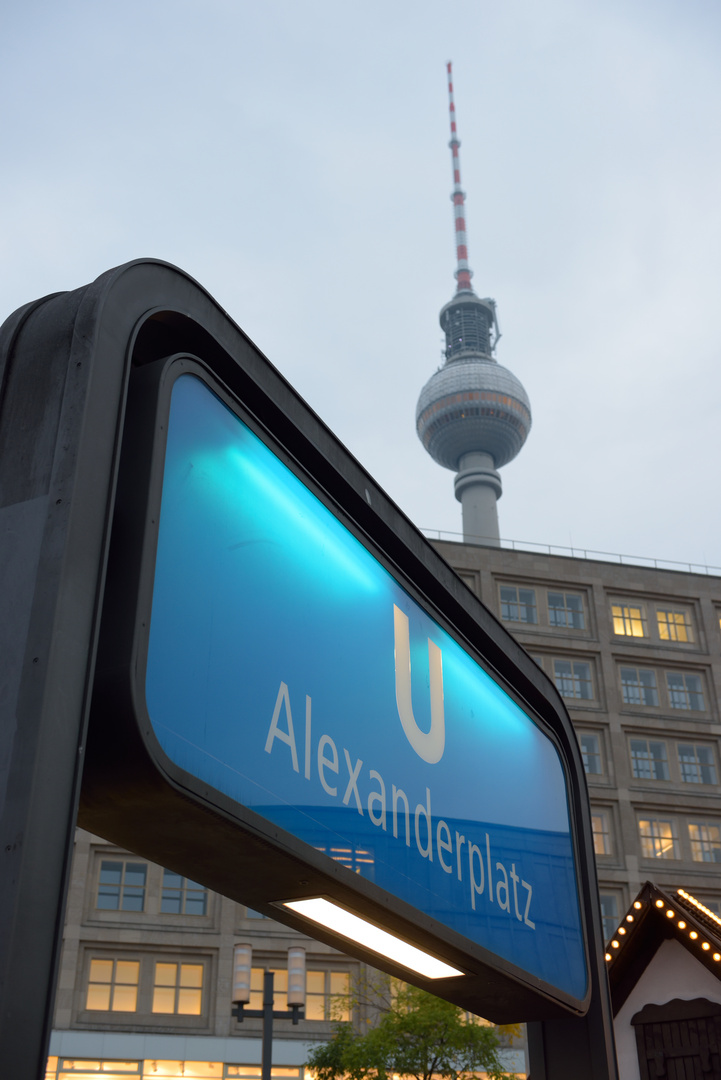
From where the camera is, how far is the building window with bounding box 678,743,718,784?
188ft

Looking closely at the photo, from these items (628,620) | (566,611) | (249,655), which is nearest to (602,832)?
(566,611)

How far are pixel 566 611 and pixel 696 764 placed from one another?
10885mm

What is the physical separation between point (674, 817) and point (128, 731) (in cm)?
5755

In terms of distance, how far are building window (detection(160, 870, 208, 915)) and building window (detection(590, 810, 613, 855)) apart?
64.2 ft

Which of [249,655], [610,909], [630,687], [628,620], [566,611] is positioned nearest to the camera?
[249,655]

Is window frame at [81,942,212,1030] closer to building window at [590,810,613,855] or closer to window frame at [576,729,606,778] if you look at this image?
building window at [590,810,613,855]

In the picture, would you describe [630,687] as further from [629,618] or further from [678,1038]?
[678,1038]

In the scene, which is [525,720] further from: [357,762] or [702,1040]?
[702,1040]

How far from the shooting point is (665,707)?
5875 centimetres

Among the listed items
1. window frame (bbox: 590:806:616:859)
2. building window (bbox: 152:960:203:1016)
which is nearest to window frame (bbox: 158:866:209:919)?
building window (bbox: 152:960:203:1016)

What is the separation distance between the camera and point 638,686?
59.2 metres

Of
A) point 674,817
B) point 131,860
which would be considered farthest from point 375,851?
point 674,817

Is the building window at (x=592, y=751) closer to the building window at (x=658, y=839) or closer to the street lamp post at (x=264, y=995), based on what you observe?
the building window at (x=658, y=839)

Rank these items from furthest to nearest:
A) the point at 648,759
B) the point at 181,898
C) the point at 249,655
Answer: the point at 648,759
the point at 181,898
the point at 249,655
